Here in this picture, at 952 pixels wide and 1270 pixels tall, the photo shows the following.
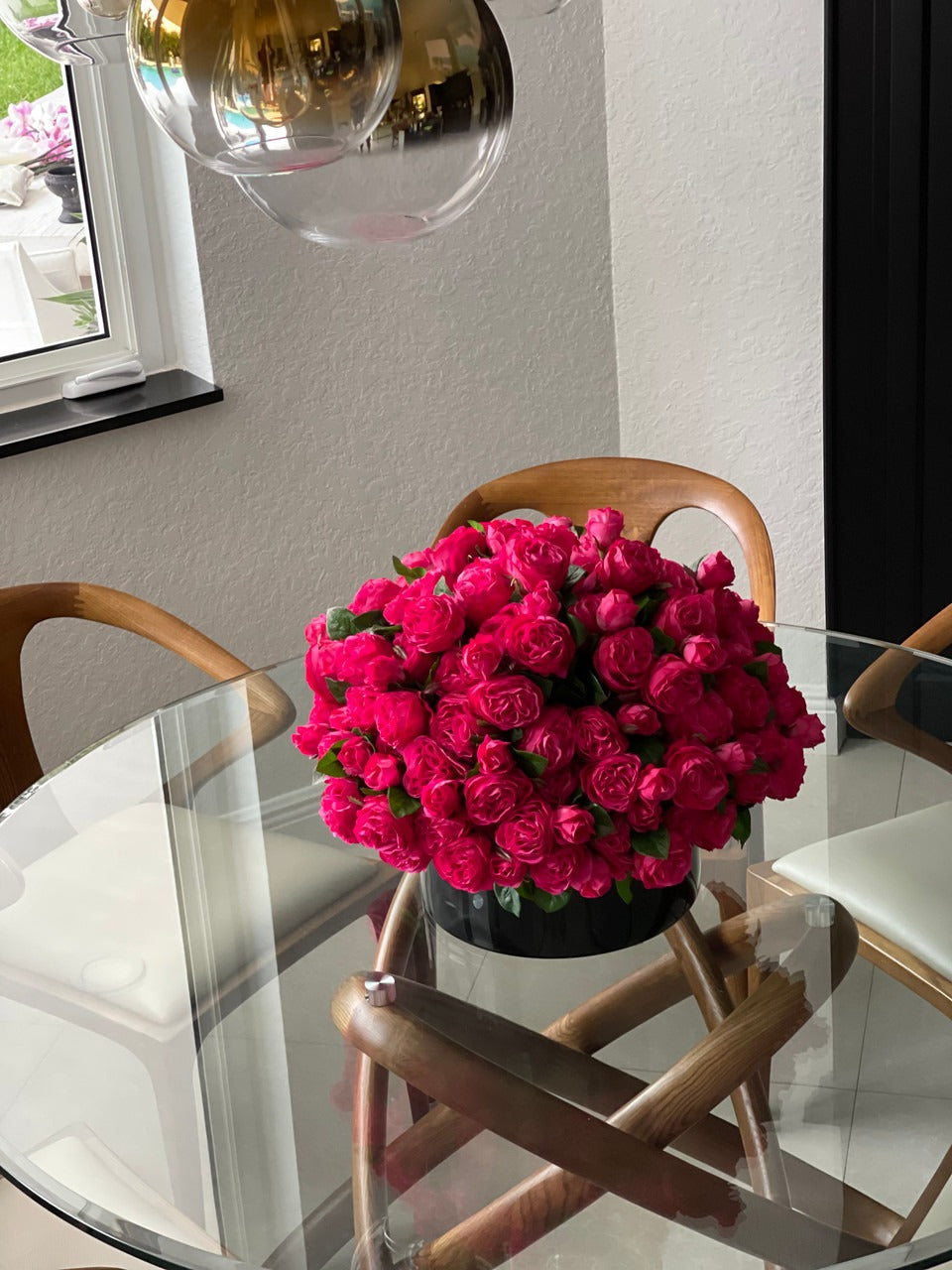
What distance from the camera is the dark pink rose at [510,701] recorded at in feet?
3.75

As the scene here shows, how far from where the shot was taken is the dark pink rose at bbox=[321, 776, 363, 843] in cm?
123

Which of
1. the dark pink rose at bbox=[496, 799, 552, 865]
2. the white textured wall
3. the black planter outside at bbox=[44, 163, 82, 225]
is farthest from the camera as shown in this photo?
the white textured wall

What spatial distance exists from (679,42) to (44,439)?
5.04 ft

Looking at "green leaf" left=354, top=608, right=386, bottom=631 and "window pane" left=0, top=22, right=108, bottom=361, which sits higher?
"window pane" left=0, top=22, right=108, bottom=361

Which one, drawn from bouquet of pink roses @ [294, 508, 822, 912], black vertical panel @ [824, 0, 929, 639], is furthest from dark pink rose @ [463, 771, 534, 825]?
black vertical panel @ [824, 0, 929, 639]

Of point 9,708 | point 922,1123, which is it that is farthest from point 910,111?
point 922,1123

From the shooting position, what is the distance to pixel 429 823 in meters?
1.20

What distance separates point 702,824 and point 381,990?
0.33 m

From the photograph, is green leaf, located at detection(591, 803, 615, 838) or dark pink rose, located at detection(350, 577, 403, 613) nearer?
green leaf, located at detection(591, 803, 615, 838)

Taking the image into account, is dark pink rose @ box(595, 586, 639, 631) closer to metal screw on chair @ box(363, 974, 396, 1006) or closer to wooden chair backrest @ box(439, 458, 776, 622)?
metal screw on chair @ box(363, 974, 396, 1006)

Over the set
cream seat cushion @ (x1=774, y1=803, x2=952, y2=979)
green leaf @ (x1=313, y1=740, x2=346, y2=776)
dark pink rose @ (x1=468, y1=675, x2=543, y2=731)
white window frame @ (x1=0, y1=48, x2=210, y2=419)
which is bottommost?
cream seat cushion @ (x1=774, y1=803, x2=952, y2=979)

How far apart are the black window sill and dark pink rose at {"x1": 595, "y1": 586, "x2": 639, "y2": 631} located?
1.49 metres

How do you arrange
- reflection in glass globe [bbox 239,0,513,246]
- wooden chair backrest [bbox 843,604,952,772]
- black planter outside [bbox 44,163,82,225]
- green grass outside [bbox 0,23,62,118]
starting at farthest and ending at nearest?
black planter outside [bbox 44,163,82,225] < green grass outside [bbox 0,23,62,118] < wooden chair backrest [bbox 843,604,952,772] < reflection in glass globe [bbox 239,0,513,246]

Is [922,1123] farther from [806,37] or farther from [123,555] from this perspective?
[806,37]
